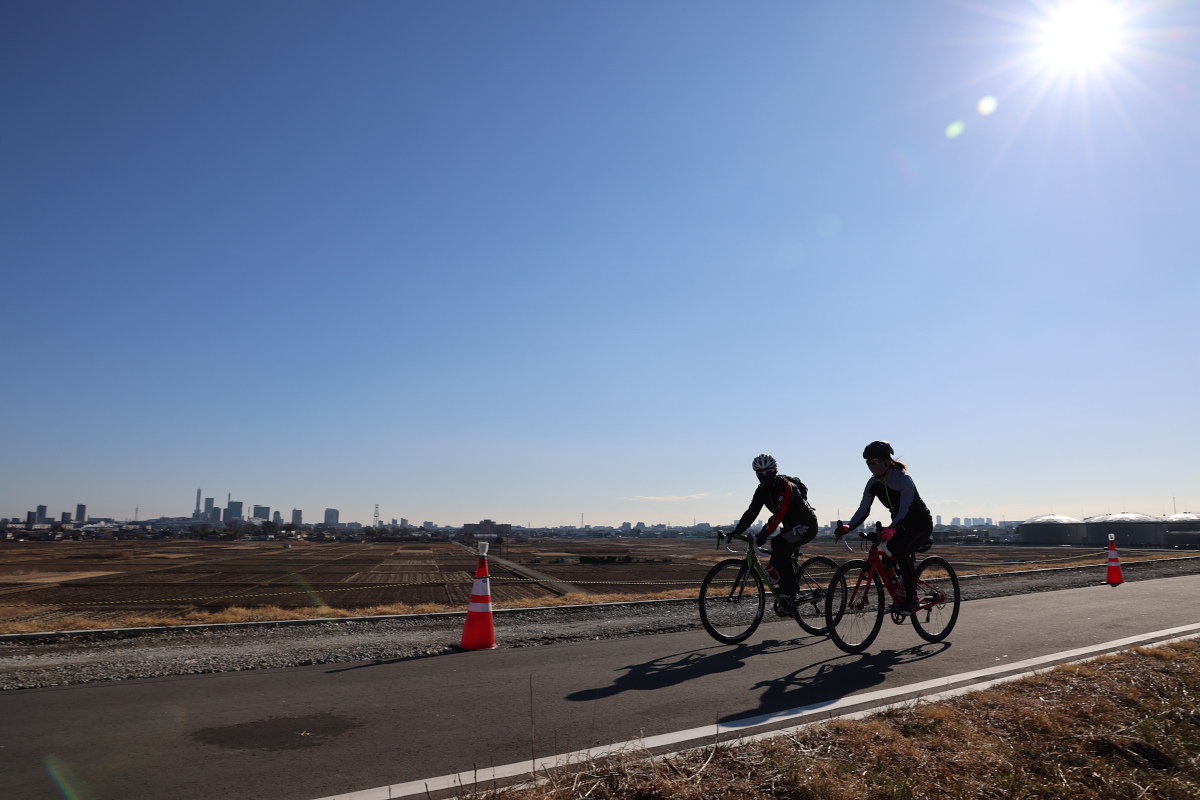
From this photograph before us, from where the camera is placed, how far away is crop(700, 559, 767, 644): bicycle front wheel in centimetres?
711

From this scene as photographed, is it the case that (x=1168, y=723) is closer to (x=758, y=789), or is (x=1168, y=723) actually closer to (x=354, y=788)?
(x=758, y=789)

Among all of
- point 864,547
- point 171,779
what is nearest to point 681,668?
point 864,547

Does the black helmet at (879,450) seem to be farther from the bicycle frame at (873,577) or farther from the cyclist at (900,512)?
the bicycle frame at (873,577)

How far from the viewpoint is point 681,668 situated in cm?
584

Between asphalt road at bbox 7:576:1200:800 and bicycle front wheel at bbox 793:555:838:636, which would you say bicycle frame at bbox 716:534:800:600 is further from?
asphalt road at bbox 7:576:1200:800

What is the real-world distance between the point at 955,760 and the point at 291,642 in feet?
23.2

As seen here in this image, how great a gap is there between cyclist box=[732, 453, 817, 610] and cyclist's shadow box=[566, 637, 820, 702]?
2.01ft

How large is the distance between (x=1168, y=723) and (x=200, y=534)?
200953mm

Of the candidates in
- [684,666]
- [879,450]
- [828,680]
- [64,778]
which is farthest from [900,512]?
[64,778]

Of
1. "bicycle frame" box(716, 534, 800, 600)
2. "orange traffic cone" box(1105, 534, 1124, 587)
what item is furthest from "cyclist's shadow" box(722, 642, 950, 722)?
"orange traffic cone" box(1105, 534, 1124, 587)

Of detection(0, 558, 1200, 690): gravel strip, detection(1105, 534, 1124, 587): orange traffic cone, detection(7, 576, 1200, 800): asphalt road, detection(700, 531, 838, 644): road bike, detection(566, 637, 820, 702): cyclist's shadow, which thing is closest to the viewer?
detection(7, 576, 1200, 800): asphalt road

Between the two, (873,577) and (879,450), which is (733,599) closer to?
(873,577)

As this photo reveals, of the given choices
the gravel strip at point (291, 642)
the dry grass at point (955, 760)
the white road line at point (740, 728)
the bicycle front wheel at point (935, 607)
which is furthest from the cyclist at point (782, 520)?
the dry grass at point (955, 760)

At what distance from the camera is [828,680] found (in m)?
5.32
